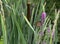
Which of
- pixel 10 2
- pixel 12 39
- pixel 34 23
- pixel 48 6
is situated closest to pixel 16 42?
pixel 12 39

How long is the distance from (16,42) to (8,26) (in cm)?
10

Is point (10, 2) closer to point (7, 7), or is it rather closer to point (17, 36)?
point (7, 7)

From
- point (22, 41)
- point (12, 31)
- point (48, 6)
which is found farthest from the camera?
point (48, 6)

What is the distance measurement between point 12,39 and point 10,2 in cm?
24

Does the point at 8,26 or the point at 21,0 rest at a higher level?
the point at 21,0

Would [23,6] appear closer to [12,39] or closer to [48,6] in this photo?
[12,39]

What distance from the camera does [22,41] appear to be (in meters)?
0.78

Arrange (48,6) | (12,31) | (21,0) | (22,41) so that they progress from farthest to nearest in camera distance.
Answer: (48,6) < (21,0) < (12,31) < (22,41)

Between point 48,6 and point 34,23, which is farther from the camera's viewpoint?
point 48,6

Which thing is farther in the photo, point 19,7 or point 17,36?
point 19,7

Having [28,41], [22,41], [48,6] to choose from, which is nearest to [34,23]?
[28,41]

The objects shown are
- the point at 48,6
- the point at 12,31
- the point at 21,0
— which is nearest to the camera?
the point at 12,31

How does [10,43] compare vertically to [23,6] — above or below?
below

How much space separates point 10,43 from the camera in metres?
0.87
